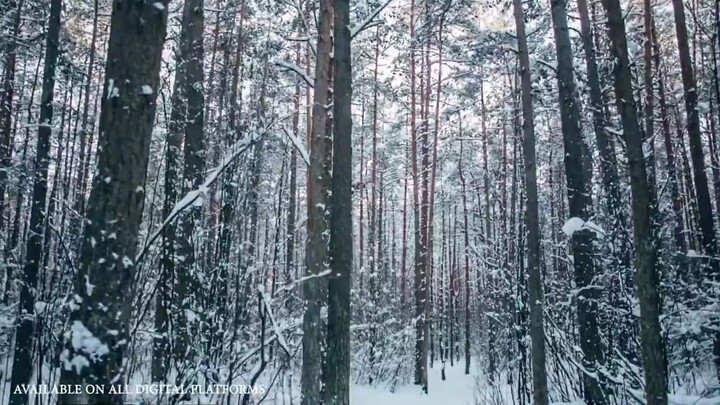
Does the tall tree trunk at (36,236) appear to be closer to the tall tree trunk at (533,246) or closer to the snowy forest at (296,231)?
the snowy forest at (296,231)

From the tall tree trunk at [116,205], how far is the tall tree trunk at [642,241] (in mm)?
4570

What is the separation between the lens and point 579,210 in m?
8.23

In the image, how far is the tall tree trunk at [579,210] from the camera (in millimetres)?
7512

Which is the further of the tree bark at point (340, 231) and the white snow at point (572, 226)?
the white snow at point (572, 226)

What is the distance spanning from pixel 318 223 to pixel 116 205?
5302mm

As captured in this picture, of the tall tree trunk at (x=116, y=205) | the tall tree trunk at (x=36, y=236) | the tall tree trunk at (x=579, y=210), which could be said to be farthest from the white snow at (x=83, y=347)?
the tall tree trunk at (x=579, y=210)

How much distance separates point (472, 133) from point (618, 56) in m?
16.1

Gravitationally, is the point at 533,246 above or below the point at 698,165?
below

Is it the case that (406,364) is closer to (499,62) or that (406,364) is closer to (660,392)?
(499,62)

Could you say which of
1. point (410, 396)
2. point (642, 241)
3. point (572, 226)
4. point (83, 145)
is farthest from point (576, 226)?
point (410, 396)

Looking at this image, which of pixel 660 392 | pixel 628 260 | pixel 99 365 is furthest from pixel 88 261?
pixel 628 260

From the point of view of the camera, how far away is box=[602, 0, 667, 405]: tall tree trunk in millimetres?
4832

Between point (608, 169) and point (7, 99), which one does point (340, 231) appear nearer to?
point (608, 169)

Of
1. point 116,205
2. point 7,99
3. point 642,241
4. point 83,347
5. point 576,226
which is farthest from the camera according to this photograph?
point 7,99
